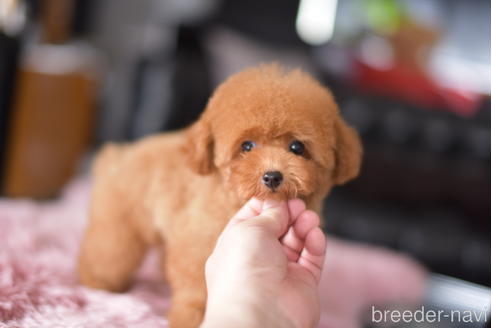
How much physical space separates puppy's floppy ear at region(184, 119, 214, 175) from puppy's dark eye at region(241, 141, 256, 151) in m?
0.09

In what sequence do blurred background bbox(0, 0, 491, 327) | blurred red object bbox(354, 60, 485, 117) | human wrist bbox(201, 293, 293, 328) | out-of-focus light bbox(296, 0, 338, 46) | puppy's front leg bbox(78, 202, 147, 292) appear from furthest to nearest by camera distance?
out-of-focus light bbox(296, 0, 338, 46) → blurred red object bbox(354, 60, 485, 117) → blurred background bbox(0, 0, 491, 327) → puppy's front leg bbox(78, 202, 147, 292) → human wrist bbox(201, 293, 293, 328)

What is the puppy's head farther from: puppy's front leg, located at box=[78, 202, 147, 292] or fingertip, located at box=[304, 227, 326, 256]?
puppy's front leg, located at box=[78, 202, 147, 292]

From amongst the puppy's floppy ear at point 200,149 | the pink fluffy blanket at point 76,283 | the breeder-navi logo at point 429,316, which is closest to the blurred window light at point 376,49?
the pink fluffy blanket at point 76,283

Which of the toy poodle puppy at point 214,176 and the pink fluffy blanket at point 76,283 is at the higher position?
the toy poodle puppy at point 214,176

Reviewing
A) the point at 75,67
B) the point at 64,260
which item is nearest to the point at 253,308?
the point at 64,260

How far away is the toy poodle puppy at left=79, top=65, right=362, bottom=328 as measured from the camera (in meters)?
0.90

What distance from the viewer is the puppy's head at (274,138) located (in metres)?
0.88

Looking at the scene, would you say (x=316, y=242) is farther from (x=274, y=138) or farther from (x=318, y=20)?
(x=318, y=20)

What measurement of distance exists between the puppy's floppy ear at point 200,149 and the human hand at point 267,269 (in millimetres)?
131

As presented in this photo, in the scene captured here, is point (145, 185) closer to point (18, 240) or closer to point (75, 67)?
point (18, 240)

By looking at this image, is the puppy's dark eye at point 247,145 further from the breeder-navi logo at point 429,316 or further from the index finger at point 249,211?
the breeder-navi logo at point 429,316

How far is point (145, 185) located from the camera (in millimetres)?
1189

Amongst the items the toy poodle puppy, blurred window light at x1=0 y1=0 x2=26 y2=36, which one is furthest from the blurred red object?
the toy poodle puppy

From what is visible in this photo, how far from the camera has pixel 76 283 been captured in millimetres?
1245
